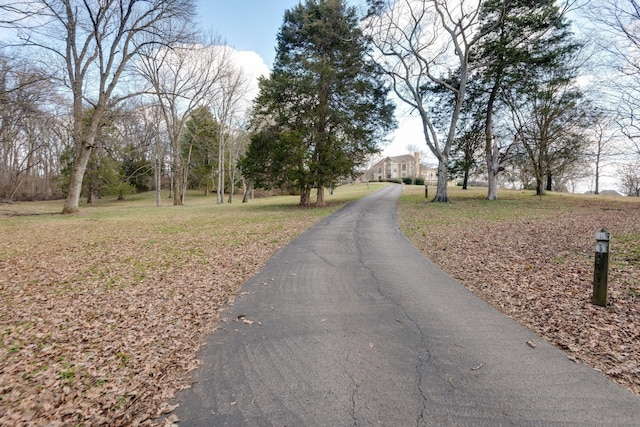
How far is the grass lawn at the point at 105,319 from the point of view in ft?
8.22

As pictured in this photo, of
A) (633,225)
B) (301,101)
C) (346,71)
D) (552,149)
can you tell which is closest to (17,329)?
(633,225)

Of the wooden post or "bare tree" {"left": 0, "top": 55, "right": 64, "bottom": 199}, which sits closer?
the wooden post

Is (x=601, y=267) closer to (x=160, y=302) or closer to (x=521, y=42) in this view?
(x=160, y=302)

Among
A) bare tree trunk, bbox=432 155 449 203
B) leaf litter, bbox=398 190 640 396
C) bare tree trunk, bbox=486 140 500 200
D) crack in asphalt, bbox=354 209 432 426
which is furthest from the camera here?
bare tree trunk, bbox=486 140 500 200

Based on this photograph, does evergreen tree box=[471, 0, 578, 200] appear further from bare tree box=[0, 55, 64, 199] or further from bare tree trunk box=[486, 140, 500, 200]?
bare tree box=[0, 55, 64, 199]

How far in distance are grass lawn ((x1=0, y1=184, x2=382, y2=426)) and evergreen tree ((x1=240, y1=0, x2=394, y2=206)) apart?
9.71 metres

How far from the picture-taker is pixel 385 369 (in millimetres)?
2844

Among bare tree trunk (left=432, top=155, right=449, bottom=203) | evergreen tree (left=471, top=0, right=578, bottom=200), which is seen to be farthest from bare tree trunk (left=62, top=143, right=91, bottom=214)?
evergreen tree (left=471, top=0, right=578, bottom=200)

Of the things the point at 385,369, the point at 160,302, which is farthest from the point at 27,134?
the point at 385,369

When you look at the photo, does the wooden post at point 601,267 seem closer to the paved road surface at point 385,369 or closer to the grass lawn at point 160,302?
the grass lawn at point 160,302

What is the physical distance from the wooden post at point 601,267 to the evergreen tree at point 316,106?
46.2 feet

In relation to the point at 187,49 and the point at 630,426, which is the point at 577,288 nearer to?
the point at 630,426

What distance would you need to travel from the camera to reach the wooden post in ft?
13.5

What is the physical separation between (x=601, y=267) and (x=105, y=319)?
6776 millimetres
